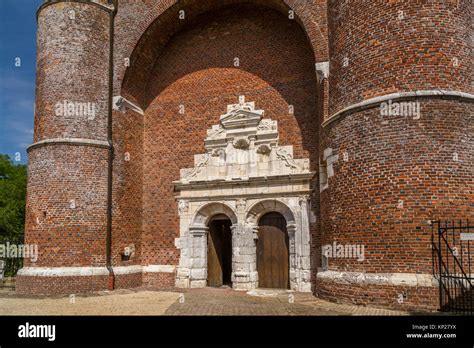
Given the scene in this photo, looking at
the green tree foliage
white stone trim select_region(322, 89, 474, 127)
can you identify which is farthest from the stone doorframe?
the green tree foliage

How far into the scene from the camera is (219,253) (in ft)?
44.7

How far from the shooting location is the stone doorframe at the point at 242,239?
1170 centimetres

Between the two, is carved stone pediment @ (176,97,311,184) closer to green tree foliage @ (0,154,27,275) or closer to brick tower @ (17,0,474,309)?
brick tower @ (17,0,474,309)

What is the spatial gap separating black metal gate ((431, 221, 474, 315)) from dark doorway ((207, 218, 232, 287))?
6576mm

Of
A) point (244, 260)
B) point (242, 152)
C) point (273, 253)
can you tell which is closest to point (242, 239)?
point (244, 260)

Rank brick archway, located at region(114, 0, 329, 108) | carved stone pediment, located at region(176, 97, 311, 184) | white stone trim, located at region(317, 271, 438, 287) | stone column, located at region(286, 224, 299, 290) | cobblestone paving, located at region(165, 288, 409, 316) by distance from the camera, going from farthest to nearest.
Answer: brick archway, located at region(114, 0, 329, 108) → carved stone pediment, located at region(176, 97, 311, 184) → stone column, located at region(286, 224, 299, 290) → cobblestone paving, located at region(165, 288, 409, 316) → white stone trim, located at region(317, 271, 438, 287)

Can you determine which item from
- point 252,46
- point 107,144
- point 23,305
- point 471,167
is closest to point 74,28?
point 107,144

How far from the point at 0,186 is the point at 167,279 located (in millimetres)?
15026

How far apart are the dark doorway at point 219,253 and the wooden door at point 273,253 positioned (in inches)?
56.5

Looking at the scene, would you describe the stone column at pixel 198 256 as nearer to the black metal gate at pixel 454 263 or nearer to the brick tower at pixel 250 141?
the brick tower at pixel 250 141

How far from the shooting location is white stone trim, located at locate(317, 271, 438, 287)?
8.35 metres

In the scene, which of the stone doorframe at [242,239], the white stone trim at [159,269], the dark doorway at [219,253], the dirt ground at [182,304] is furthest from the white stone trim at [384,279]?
the white stone trim at [159,269]

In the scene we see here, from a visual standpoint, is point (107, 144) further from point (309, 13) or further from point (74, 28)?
point (309, 13)

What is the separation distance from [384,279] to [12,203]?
60.7 ft
